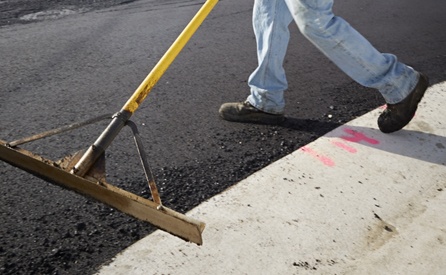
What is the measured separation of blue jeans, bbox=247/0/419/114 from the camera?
2998 mm

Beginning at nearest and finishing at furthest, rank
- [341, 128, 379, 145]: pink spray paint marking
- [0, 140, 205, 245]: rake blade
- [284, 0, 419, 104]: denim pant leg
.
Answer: [0, 140, 205, 245]: rake blade, [284, 0, 419, 104]: denim pant leg, [341, 128, 379, 145]: pink spray paint marking

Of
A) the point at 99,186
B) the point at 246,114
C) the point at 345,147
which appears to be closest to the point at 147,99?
the point at 246,114

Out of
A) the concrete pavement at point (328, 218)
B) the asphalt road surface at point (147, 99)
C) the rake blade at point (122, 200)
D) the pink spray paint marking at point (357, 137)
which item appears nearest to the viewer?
the rake blade at point (122, 200)

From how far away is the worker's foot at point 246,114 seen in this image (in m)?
3.45

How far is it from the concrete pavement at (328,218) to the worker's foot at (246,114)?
341 mm

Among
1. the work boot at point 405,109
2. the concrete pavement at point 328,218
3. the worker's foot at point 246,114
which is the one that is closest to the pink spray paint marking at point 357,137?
the concrete pavement at point 328,218

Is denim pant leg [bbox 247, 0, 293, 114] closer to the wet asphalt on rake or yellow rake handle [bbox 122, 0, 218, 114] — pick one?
yellow rake handle [bbox 122, 0, 218, 114]

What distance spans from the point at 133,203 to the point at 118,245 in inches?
12.5

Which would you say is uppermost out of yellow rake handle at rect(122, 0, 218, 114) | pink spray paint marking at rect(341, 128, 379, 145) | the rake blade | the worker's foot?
yellow rake handle at rect(122, 0, 218, 114)

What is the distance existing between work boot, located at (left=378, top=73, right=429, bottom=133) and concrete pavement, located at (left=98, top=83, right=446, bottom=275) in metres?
0.10

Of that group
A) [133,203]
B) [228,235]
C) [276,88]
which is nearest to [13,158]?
[133,203]

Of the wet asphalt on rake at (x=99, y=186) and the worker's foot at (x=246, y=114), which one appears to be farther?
the worker's foot at (x=246, y=114)

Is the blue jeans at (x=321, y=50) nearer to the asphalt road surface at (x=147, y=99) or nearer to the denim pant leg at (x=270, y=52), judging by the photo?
the denim pant leg at (x=270, y=52)

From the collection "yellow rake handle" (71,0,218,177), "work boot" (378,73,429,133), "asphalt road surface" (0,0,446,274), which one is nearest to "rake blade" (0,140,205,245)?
"yellow rake handle" (71,0,218,177)
